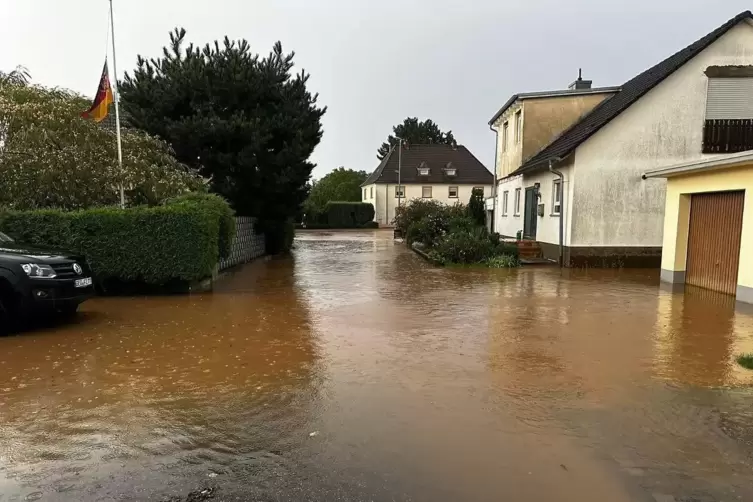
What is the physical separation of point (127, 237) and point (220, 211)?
2077 millimetres

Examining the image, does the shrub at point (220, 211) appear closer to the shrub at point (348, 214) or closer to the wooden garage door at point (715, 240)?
the wooden garage door at point (715, 240)

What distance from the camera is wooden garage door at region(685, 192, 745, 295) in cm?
1080

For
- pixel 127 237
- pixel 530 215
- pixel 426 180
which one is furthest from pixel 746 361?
pixel 426 180

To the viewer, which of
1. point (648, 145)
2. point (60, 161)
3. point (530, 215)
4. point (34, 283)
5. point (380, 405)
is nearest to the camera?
point (380, 405)

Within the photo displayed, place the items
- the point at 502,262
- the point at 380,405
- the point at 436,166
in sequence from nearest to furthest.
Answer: the point at 380,405 < the point at 502,262 < the point at 436,166

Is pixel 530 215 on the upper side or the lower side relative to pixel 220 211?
lower

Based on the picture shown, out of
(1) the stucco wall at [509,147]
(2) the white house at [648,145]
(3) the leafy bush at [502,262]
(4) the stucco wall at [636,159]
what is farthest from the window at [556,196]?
(1) the stucco wall at [509,147]

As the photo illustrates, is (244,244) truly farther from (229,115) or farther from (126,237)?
(126,237)

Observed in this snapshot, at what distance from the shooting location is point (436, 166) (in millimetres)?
56250

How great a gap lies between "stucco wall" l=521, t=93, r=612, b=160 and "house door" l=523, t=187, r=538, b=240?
5.73ft

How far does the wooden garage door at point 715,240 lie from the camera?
35.4 ft

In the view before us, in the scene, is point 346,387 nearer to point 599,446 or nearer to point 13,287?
point 599,446

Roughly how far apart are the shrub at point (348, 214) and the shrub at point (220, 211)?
4038cm

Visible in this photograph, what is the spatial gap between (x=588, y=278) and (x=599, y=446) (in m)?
10.4
